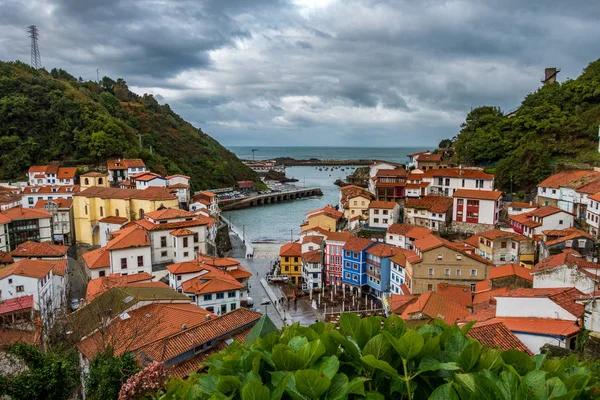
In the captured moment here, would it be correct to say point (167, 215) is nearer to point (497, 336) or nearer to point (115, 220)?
point (115, 220)

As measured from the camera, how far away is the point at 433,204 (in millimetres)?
35656

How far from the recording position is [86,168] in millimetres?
51156

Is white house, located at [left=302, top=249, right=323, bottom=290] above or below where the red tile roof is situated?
below

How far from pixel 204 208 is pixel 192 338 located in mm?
33570

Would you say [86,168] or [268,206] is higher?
[86,168]

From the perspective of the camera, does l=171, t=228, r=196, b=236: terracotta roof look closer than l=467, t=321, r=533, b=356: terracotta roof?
No

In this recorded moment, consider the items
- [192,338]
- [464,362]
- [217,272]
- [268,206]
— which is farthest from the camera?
[268,206]

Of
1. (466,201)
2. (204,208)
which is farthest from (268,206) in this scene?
(466,201)

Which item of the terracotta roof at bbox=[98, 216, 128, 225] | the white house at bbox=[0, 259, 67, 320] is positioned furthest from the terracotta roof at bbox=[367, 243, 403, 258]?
the terracotta roof at bbox=[98, 216, 128, 225]

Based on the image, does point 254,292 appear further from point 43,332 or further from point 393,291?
point 43,332

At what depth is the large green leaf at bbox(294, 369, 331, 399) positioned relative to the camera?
2.40 metres

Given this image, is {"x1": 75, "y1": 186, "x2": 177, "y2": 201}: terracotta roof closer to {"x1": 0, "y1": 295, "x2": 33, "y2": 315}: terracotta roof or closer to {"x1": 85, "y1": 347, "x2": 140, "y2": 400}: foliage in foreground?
{"x1": 0, "y1": 295, "x2": 33, "y2": 315}: terracotta roof

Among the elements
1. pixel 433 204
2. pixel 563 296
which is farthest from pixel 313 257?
pixel 563 296

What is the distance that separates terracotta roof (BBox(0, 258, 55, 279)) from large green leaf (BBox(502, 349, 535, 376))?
22.4 m
